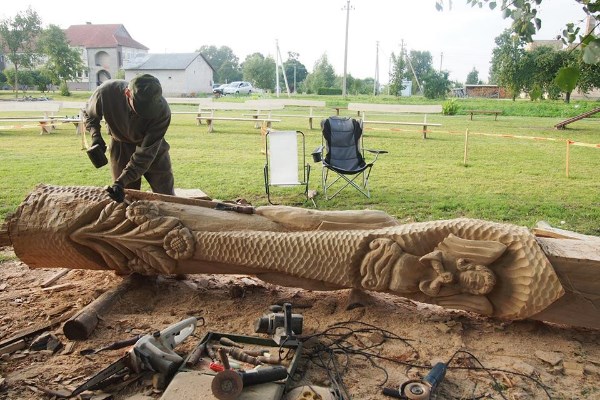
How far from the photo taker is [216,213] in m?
3.44

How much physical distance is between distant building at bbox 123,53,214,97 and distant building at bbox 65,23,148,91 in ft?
5.53

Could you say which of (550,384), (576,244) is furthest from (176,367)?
(576,244)

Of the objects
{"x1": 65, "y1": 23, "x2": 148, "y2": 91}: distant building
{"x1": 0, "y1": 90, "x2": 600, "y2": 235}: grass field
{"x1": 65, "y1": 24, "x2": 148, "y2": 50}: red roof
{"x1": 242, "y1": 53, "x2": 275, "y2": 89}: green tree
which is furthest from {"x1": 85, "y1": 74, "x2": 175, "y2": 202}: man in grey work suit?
{"x1": 242, "y1": 53, "x2": 275, "y2": 89}: green tree

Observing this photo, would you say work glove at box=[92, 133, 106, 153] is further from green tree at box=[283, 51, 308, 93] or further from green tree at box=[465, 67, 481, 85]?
green tree at box=[465, 67, 481, 85]

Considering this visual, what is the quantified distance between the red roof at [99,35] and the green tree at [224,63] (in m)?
18.3

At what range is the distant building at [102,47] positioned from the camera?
100 feet

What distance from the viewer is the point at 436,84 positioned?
27.4 meters

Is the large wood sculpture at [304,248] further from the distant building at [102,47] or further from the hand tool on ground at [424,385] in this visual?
the distant building at [102,47]

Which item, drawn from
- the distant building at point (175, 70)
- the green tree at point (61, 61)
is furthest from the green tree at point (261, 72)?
the green tree at point (61, 61)

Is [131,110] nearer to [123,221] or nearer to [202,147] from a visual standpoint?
[123,221]

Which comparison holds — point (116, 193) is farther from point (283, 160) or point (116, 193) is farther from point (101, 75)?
point (101, 75)

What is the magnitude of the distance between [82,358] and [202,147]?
865 centimetres

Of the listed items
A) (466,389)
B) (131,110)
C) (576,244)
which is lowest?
(466,389)

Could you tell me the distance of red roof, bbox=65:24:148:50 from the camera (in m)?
32.6
